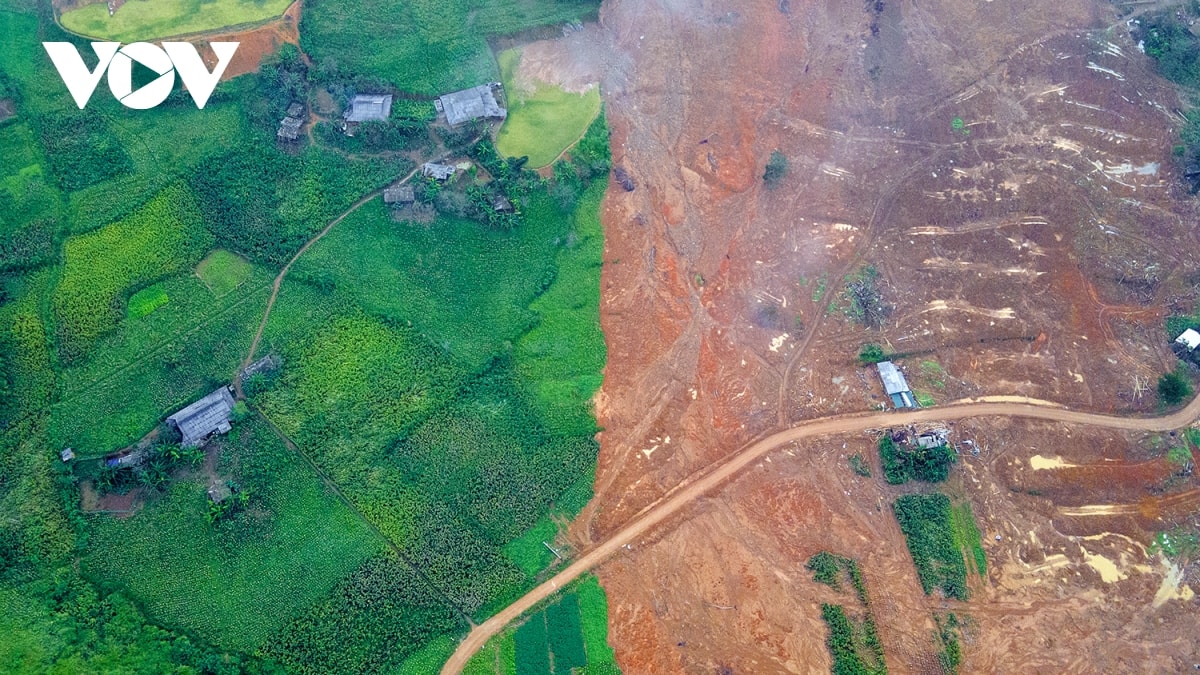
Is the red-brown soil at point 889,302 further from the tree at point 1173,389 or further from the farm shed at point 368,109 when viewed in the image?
the farm shed at point 368,109

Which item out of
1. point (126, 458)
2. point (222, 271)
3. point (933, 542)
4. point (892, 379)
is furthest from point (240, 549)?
point (892, 379)

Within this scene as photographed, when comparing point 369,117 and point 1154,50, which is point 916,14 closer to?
point 1154,50

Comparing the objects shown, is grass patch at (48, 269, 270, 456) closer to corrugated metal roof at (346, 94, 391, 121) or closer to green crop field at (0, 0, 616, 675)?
green crop field at (0, 0, 616, 675)

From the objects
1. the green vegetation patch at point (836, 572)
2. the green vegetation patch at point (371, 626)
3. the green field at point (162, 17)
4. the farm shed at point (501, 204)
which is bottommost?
the green vegetation patch at point (371, 626)

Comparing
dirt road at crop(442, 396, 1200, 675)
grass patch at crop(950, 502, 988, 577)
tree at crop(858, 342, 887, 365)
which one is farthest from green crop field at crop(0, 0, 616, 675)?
grass patch at crop(950, 502, 988, 577)

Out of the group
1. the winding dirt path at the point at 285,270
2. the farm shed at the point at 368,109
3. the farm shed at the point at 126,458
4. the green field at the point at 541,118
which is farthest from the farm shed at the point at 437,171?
the farm shed at the point at 126,458

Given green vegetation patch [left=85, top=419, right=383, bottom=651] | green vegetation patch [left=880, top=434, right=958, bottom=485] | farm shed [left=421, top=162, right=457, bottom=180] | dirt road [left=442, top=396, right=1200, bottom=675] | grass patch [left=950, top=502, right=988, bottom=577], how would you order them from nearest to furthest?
green vegetation patch [left=85, top=419, right=383, bottom=651] → dirt road [left=442, top=396, right=1200, bottom=675] → grass patch [left=950, top=502, right=988, bottom=577] → green vegetation patch [left=880, top=434, right=958, bottom=485] → farm shed [left=421, top=162, right=457, bottom=180]

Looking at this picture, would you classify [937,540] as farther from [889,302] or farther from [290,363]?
[290,363]
